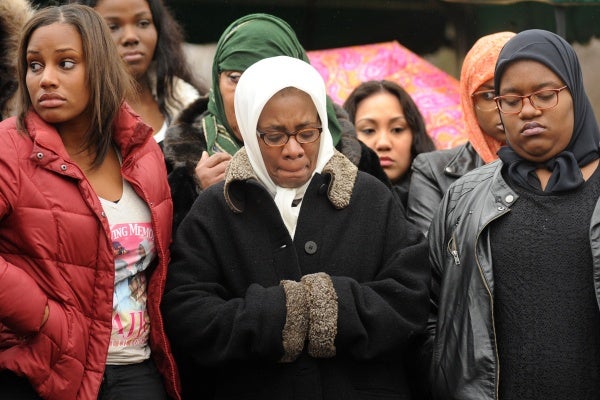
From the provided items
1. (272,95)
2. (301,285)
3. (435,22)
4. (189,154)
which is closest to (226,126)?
Result: (189,154)

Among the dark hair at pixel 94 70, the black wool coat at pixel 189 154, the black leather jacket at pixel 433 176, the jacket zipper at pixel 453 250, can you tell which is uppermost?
the dark hair at pixel 94 70

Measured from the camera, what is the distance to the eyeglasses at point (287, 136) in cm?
345

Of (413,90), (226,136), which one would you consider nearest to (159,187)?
(226,136)

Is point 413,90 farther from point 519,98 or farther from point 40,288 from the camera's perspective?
point 40,288

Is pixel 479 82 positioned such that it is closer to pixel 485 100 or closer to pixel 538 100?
pixel 485 100

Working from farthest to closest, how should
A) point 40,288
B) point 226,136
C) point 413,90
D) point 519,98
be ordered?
1. point 413,90
2. point 226,136
3. point 519,98
4. point 40,288

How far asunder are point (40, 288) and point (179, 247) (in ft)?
1.70

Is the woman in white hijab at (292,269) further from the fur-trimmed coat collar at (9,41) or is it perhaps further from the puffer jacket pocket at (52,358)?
the fur-trimmed coat collar at (9,41)

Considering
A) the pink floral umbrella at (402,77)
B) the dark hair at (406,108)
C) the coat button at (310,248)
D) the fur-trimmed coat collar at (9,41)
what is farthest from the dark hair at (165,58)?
the coat button at (310,248)

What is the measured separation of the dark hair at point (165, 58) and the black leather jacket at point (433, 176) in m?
1.27

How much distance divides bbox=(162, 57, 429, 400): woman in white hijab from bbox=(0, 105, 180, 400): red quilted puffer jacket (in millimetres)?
301

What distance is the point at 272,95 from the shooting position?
3.44 meters

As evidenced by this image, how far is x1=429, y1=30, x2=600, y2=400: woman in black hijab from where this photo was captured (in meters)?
3.19

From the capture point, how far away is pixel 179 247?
344 cm
